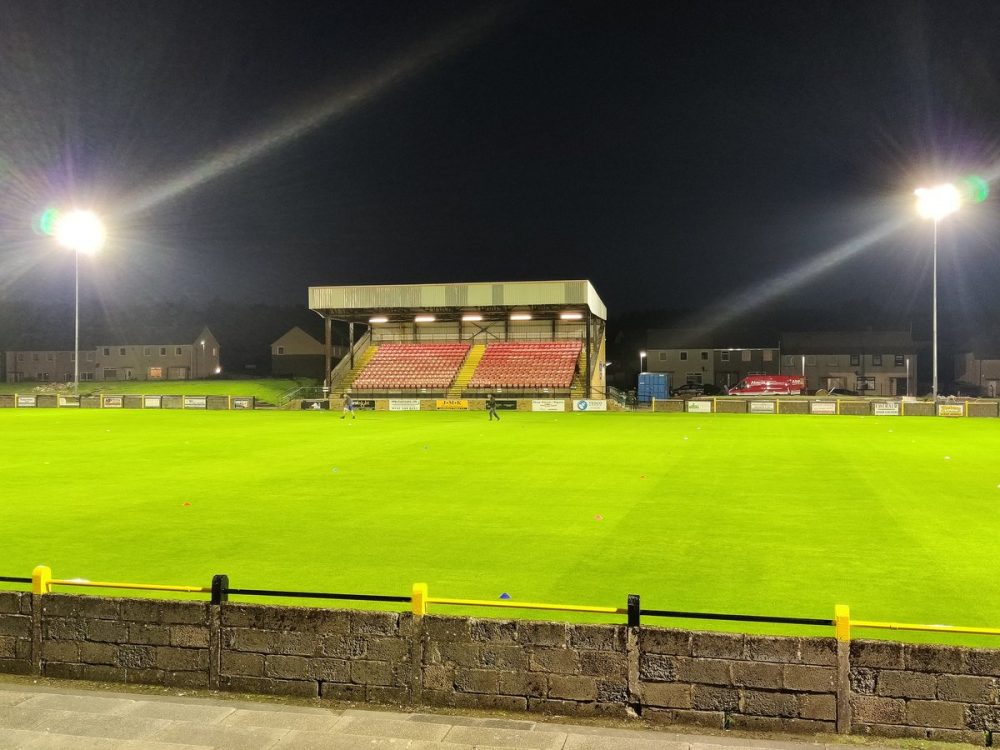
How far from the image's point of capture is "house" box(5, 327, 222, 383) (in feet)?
274

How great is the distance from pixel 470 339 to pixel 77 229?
30503 mm

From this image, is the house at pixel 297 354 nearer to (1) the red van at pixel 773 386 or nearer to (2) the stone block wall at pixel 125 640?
(1) the red van at pixel 773 386

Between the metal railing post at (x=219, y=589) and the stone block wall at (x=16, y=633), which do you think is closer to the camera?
the metal railing post at (x=219, y=589)

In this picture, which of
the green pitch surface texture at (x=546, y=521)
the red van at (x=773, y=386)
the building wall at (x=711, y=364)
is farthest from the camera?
the building wall at (x=711, y=364)

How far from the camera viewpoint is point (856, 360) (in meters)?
76.6

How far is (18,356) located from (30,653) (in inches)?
3663

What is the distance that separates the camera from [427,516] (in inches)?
553

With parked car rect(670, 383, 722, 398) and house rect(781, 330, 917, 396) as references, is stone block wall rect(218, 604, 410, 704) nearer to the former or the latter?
parked car rect(670, 383, 722, 398)

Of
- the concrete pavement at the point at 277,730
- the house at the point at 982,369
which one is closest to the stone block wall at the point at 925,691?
the concrete pavement at the point at 277,730

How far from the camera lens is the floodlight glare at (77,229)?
172 ft

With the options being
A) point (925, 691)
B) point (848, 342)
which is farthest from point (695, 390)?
point (925, 691)

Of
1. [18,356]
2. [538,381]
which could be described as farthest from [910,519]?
[18,356]

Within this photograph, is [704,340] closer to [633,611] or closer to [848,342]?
[848,342]

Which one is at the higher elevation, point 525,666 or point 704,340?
point 704,340
